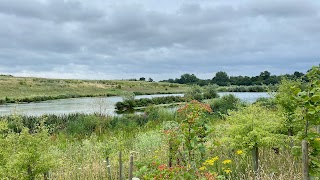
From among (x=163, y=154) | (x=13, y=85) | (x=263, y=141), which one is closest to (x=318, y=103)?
(x=263, y=141)

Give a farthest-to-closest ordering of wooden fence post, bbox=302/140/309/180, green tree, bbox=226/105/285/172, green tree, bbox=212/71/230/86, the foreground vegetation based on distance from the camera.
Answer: green tree, bbox=212/71/230/86 → green tree, bbox=226/105/285/172 → the foreground vegetation → wooden fence post, bbox=302/140/309/180

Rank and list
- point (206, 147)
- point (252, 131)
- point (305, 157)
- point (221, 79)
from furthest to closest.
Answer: point (221, 79), point (206, 147), point (252, 131), point (305, 157)

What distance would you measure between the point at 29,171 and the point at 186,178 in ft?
6.72

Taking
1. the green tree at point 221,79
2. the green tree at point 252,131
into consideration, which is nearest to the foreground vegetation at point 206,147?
the green tree at point 252,131

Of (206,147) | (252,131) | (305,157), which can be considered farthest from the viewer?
(206,147)

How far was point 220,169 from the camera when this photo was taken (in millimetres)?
5258

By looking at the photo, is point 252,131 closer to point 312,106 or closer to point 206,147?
point 206,147

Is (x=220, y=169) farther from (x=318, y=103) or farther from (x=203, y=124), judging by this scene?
(x=318, y=103)

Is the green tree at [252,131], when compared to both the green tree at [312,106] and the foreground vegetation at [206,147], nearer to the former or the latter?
the foreground vegetation at [206,147]

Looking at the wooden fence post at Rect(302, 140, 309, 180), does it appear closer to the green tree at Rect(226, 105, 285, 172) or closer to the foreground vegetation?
the foreground vegetation

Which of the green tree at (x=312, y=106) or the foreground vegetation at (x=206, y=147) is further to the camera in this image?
the foreground vegetation at (x=206, y=147)

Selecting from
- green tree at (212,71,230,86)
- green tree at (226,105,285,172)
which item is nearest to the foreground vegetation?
green tree at (226,105,285,172)

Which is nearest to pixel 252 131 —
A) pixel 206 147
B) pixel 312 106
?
pixel 206 147

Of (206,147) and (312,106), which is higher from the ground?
(312,106)
